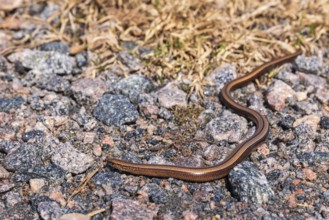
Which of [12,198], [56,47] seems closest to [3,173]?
[12,198]

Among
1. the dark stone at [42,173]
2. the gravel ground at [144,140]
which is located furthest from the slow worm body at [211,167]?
the dark stone at [42,173]

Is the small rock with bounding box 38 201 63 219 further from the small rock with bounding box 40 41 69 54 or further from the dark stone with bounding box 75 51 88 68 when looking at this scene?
the small rock with bounding box 40 41 69 54

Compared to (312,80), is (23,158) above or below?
below

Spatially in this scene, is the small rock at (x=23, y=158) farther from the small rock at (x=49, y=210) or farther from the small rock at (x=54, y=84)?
the small rock at (x=54, y=84)

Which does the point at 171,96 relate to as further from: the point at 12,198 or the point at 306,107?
the point at 12,198

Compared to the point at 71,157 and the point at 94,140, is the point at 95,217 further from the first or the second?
the point at 94,140

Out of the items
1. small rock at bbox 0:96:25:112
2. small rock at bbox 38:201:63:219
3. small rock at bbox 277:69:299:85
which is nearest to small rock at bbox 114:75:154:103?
small rock at bbox 0:96:25:112

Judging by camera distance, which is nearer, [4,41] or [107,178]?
[107,178]
